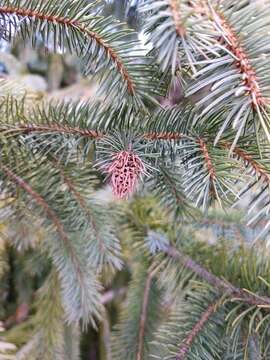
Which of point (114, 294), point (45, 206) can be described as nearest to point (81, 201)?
point (45, 206)

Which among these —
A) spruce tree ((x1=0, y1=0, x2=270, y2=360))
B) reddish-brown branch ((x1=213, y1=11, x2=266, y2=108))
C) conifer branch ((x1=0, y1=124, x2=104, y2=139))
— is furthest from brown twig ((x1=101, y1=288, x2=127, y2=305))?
reddish-brown branch ((x1=213, y1=11, x2=266, y2=108))

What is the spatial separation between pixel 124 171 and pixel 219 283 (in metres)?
0.24

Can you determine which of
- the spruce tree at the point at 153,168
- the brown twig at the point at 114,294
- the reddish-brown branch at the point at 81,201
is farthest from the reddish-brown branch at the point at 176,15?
the brown twig at the point at 114,294

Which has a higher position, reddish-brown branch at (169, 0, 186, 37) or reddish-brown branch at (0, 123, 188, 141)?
reddish-brown branch at (169, 0, 186, 37)

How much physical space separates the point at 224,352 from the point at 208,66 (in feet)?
1.01

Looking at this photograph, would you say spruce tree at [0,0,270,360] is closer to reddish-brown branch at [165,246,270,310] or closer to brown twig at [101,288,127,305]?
reddish-brown branch at [165,246,270,310]

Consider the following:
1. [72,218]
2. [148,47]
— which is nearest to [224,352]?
[72,218]

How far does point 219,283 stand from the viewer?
1.58 ft

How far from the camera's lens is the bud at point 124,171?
296mm

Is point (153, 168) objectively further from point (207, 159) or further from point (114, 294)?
point (114, 294)

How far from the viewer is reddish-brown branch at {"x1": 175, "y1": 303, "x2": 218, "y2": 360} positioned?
426 millimetres

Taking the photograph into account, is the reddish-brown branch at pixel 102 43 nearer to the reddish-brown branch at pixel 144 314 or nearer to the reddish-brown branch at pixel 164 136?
the reddish-brown branch at pixel 164 136

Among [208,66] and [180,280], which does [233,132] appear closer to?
[208,66]

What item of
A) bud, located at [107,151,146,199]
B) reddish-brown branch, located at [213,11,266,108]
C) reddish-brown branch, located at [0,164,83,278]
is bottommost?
reddish-brown branch, located at [0,164,83,278]
